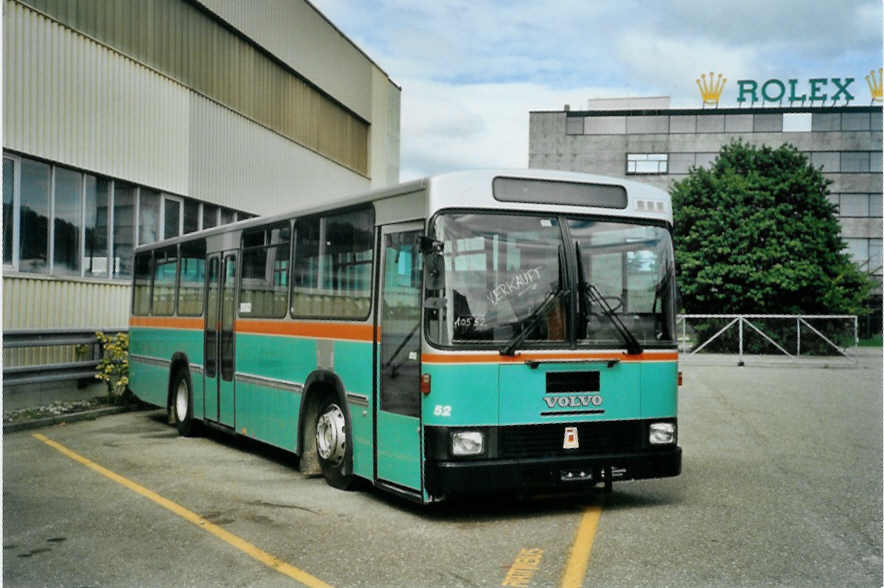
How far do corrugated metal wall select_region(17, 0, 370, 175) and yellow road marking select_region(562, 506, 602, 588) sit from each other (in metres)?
14.4

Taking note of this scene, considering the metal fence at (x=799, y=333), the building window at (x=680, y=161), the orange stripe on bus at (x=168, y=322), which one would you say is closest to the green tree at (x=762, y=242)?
the metal fence at (x=799, y=333)

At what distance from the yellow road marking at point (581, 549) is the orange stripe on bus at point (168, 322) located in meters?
7.06

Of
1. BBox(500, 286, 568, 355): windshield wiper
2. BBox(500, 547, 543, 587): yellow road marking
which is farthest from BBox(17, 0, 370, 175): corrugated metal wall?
BBox(500, 547, 543, 587): yellow road marking

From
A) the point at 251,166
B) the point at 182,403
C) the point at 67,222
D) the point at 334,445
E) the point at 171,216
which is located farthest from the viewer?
the point at 251,166

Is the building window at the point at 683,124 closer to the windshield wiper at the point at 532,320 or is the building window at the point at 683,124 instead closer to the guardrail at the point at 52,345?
the guardrail at the point at 52,345

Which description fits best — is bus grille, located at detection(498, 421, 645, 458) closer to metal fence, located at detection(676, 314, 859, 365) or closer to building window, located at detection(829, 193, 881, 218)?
metal fence, located at detection(676, 314, 859, 365)

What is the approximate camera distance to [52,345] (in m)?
17.2

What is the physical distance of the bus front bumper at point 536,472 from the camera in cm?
784

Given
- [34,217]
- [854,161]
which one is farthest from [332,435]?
[854,161]

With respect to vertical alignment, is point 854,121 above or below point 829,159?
above

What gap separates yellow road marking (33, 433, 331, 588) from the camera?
21.0 ft

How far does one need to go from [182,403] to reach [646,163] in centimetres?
6510

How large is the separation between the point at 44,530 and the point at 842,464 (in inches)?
342

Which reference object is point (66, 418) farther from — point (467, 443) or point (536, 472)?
point (536, 472)
